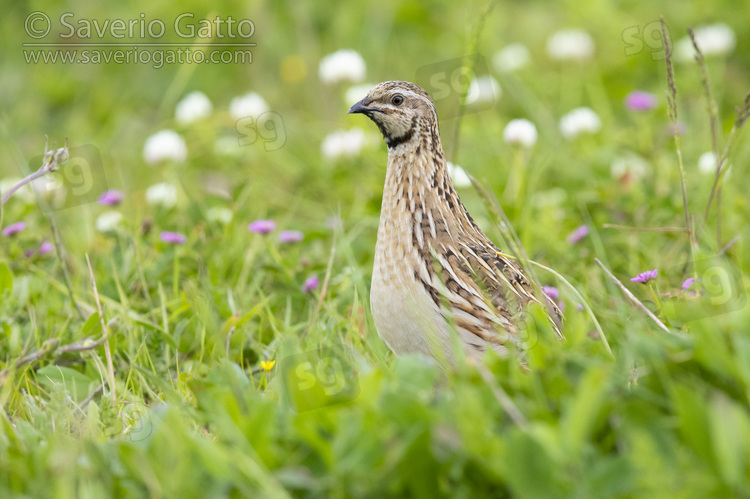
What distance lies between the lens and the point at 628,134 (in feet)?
22.3

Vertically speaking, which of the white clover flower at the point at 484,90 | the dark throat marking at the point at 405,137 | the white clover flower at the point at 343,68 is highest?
the white clover flower at the point at 343,68

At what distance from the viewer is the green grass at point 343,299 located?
2240 millimetres

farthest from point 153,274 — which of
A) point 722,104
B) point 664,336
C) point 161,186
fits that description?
point 722,104

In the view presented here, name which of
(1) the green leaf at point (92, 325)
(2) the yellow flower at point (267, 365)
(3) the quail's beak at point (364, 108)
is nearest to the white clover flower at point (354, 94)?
(3) the quail's beak at point (364, 108)

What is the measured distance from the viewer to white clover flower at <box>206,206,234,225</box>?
208 inches

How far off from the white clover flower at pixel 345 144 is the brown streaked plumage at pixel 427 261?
2244mm

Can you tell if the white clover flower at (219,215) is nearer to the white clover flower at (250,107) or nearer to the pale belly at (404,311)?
the white clover flower at (250,107)

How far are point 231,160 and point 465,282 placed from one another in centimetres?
358

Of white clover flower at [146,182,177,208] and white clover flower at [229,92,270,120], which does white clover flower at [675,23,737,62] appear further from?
white clover flower at [146,182,177,208]

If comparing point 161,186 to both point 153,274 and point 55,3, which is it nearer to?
point 153,274

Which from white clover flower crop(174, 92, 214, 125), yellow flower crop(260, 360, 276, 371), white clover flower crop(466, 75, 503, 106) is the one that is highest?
white clover flower crop(174, 92, 214, 125)

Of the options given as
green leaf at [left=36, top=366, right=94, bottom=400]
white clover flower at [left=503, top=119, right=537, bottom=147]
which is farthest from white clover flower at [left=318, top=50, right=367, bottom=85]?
green leaf at [left=36, top=366, right=94, bottom=400]

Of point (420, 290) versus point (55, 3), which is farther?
point (55, 3)

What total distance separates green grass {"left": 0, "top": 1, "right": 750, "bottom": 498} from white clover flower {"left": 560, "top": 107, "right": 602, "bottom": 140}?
0.11m
